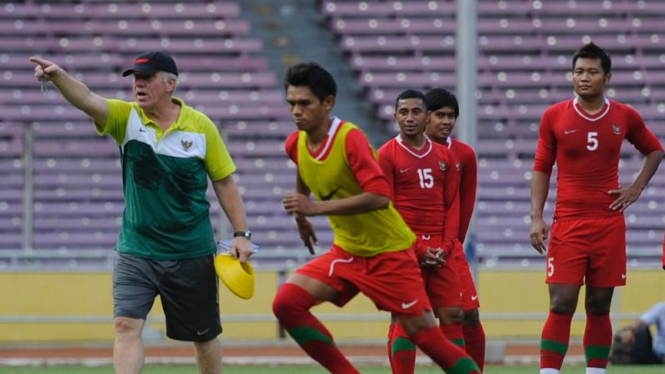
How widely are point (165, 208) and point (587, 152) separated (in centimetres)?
278

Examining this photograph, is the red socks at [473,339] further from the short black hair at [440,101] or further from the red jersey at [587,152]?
the short black hair at [440,101]

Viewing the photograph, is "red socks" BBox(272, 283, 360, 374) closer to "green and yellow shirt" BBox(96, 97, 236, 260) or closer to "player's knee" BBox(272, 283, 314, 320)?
"player's knee" BBox(272, 283, 314, 320)

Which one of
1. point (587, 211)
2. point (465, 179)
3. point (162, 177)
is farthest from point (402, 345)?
point (162, 177)

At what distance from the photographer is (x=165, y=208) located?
8.37 meters

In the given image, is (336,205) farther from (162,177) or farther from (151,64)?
(151,64)

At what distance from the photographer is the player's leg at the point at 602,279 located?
30.3 ft

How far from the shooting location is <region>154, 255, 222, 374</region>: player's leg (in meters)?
8.45

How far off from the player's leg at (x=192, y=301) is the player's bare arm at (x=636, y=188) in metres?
2.65

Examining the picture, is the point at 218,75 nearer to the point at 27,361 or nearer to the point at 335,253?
the point at 27,361

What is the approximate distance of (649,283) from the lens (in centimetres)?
1644

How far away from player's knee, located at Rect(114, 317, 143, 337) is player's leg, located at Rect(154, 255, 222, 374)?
34 cm

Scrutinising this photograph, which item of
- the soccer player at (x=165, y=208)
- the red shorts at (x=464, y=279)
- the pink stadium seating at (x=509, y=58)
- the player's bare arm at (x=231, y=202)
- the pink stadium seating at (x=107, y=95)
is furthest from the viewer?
the pink stadium seating at (x=509, y=58)

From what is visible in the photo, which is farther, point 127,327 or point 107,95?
point 107,95

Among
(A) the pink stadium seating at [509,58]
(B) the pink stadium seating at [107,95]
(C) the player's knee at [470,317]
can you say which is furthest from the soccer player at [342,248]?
(A) the pink stadium seating at [509,58]
